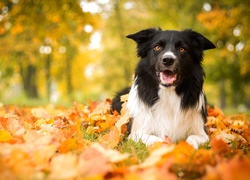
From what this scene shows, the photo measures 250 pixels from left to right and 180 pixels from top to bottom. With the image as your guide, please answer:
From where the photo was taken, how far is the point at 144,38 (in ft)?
14.6

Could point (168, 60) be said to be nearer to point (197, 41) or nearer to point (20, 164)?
point (197, 41)

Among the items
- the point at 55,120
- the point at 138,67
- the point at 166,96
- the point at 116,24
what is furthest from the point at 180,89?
the point at 116,24

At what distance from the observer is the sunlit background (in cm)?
1025

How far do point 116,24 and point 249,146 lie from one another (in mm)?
20682

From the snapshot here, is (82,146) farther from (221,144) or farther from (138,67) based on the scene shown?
(138,67)

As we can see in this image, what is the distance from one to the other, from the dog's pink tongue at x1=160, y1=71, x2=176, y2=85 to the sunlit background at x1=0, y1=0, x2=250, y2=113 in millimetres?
3803

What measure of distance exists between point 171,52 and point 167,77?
0.33m

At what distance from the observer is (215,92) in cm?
3538

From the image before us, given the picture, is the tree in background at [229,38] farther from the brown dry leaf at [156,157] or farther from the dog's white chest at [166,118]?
the brown dry leaf at [156,157]

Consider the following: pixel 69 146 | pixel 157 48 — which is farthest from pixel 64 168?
pixel 157 48

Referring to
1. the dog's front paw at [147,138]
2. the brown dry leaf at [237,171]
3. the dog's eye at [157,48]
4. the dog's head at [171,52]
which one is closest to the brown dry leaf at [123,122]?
the dog's front paw at [147,138]

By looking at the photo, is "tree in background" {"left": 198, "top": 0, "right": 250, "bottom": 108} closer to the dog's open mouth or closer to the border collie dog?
the border collie dog

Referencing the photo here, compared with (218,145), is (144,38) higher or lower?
higher

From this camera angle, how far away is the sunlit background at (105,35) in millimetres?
10250
